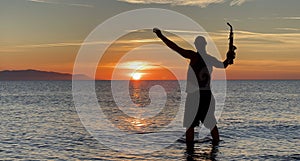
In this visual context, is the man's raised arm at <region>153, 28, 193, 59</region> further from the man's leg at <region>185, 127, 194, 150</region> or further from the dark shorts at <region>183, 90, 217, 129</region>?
the man's leg at <region>185, 127, 194, 150</region>

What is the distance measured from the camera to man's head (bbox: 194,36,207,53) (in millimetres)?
14911

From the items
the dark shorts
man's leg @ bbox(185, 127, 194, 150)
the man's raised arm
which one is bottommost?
man's leg @ bbox(185, 127, 194, 150)

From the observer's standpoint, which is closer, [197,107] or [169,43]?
[169,43]

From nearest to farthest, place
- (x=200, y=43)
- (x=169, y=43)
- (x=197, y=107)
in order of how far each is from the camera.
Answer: (x=169, y=43)
(x=200, y=43)
(x=197, y=107)

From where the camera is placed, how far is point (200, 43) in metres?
14.9

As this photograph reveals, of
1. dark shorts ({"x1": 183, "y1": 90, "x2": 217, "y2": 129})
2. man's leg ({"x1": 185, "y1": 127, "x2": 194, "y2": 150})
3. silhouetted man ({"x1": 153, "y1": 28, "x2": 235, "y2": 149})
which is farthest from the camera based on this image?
man's leg ({"x1": 185, "y1": 127, "x2": 194, "y2": 150})

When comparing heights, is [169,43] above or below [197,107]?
above

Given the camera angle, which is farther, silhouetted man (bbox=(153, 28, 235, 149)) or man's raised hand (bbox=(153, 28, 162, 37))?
silhouetted man (bbox=(153, 28, 235, 149))

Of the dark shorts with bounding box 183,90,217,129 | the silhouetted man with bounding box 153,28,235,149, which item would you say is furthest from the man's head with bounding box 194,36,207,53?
the dark shorts with bounding box 183,90,217,129

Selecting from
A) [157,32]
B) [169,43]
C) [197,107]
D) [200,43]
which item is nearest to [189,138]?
[197,107]

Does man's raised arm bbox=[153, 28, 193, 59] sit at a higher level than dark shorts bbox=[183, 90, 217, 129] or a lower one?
higher

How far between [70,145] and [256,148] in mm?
7109

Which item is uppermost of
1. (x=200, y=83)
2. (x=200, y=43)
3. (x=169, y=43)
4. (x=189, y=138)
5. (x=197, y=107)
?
(x=200, y=43)

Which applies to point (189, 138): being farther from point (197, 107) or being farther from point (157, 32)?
point (157, 32)
